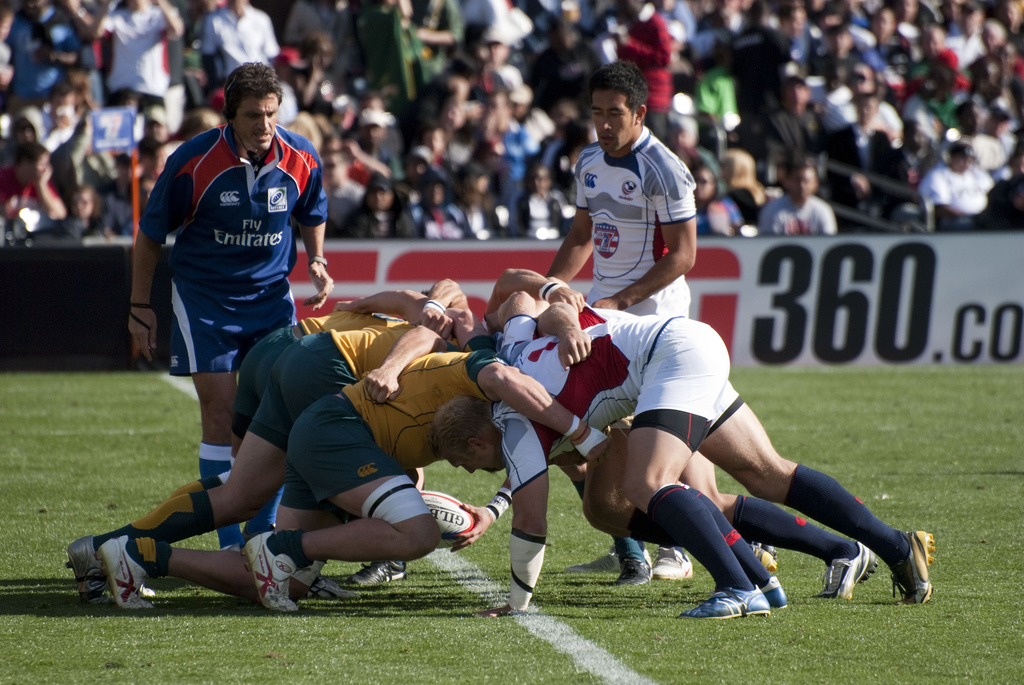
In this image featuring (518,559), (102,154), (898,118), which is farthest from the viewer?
(898,118)

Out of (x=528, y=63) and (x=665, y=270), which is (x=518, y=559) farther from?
(x=528, y=63)

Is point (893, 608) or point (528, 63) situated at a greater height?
point (528, 63)

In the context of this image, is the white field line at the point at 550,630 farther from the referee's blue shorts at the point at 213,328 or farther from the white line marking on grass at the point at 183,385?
the white line marking on grass at the point at 183,385

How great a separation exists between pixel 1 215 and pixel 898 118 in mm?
11059

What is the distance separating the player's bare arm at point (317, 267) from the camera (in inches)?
239

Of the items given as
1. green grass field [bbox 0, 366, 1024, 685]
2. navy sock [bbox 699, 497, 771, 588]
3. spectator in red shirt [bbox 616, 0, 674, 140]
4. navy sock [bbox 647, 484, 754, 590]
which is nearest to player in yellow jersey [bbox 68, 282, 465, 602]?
green grass field [bbox 0, 366, 1024, 685]

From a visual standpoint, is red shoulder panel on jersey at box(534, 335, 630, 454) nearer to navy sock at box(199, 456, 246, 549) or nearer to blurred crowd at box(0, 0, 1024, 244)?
navy sock at box(199, 456, 246, 549)

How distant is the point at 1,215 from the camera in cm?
1190

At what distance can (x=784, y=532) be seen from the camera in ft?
15.8

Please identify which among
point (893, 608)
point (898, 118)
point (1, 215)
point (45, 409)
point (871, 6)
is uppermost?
point (871, 6)

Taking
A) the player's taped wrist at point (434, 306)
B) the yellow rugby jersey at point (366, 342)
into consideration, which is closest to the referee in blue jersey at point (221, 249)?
the yellow rugby jersey at point (366, 342)

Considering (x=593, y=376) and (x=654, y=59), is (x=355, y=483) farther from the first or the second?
(x=654, y=59)

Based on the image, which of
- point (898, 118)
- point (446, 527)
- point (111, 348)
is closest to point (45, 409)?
point (111, 348)

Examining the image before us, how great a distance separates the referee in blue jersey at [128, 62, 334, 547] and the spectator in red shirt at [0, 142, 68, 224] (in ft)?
21.6
